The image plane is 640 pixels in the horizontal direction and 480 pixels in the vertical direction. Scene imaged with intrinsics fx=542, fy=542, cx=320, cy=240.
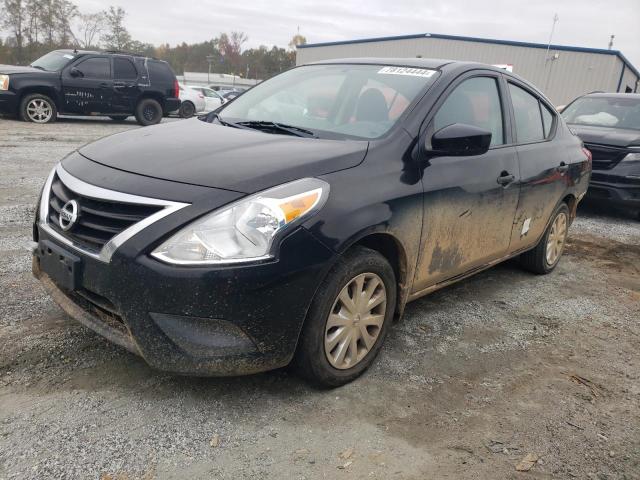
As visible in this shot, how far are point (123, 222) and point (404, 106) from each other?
172 centimetres

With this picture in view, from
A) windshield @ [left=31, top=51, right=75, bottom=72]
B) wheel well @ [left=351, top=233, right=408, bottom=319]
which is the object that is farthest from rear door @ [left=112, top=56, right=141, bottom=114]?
wheel well @ [left=351, top=233, right=408, bottom=319]

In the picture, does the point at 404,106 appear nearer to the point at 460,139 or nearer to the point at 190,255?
the point at 460,139

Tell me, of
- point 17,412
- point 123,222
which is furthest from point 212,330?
point 17,412

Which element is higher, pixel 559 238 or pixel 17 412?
pixel 559 238

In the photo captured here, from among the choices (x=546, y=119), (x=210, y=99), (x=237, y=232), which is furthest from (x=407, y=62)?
(x=210, y=99)

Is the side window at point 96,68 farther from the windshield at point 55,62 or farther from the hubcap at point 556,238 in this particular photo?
the hubcap at point 556,238

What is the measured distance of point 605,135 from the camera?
765 cm

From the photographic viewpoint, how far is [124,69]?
13.9 metres

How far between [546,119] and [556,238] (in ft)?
3.67

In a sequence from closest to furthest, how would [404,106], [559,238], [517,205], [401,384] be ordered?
[401,384] < [404,106] < [517,205] < [559,238]

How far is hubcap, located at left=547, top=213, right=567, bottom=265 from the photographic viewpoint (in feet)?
16.0

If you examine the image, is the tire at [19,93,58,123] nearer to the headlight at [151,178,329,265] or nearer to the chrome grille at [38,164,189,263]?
the chrome grille at [38,164,189,263]

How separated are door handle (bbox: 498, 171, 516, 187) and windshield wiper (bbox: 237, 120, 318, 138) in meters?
1.38

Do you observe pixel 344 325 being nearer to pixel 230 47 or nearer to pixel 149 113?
pixel 149 113
